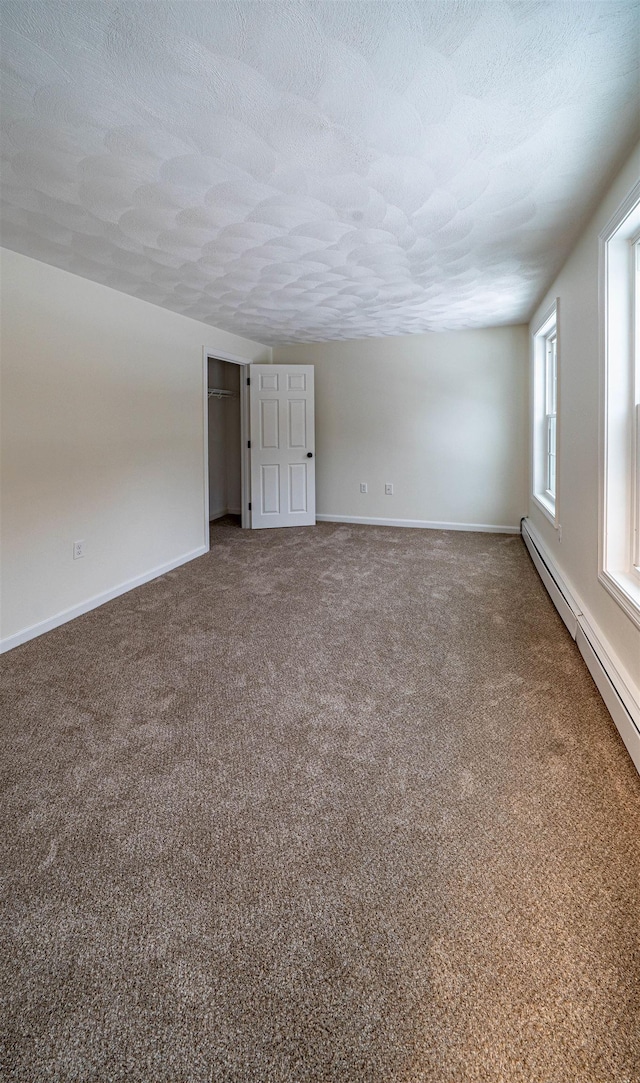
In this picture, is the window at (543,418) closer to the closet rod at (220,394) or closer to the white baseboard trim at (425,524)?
the white baseboard trim at (425,524)

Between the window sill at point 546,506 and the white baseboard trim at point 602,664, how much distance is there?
0.43 meters

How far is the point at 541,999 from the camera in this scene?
109 cm

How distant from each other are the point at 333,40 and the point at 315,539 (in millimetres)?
4447

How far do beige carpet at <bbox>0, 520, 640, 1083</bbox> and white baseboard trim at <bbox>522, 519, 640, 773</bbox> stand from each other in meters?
0.08

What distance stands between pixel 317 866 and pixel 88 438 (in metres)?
3.21

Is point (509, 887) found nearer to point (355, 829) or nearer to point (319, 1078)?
point (355, 829)

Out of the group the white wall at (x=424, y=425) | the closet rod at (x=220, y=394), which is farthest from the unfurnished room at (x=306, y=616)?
the closet rod at (x=220, y=394)

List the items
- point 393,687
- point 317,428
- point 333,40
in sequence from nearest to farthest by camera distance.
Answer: point 333,40, point 393,687, point 317,428

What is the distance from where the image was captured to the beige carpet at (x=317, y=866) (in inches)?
40.6

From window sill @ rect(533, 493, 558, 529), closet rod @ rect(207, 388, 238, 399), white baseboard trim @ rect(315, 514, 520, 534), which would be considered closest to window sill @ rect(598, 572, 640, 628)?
window sill @ rect(533, 493, 558, 529)

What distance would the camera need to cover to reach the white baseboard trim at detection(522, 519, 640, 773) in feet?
6.29

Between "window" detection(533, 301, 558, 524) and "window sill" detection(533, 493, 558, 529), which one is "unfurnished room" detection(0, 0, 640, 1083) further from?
"window" detection(533, 301, 558, 524)

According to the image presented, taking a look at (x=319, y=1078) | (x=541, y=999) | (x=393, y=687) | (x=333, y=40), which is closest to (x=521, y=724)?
(x=393, y=687)

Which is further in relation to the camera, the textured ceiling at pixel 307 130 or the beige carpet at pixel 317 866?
the textured ceiling at pixel 307 130
